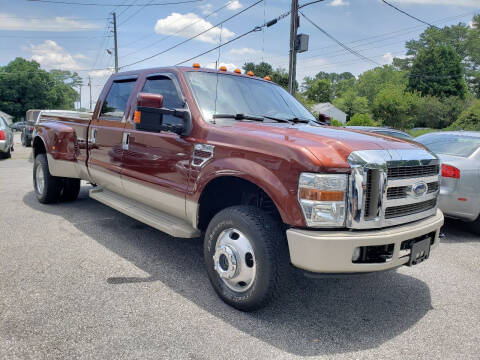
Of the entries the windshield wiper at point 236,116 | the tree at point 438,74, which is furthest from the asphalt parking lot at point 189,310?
the tree at point 438,74

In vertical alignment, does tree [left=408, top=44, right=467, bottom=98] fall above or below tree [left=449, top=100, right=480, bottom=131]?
above

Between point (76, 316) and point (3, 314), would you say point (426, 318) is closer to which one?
point (76, 316)

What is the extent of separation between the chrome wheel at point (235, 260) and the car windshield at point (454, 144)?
13.0 feet

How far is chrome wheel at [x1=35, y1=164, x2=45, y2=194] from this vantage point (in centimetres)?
610

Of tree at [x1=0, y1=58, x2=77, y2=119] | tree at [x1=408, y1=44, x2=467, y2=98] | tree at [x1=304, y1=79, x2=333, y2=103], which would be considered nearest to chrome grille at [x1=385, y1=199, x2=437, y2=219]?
tree at [x1=408, y1=44, x2=467, y2=98]

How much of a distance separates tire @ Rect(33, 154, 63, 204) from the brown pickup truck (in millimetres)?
1983

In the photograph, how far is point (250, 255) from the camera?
9.43ft

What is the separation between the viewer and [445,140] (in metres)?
5.80

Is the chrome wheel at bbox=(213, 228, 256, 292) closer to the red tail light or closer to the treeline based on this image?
the red tail light

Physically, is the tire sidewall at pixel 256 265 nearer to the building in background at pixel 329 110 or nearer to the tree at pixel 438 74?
the building in background at pixel 329 110

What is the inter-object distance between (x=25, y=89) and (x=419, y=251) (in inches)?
3093

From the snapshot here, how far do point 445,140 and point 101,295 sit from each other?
17.1 feet

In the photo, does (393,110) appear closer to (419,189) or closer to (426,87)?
→ (426,87)

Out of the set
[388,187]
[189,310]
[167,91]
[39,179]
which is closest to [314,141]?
[388,187]
